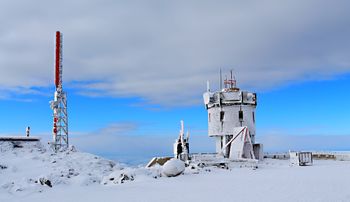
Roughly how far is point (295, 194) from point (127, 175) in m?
11.5

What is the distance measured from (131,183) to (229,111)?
19966mm

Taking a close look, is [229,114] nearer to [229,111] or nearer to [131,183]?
[229,111]

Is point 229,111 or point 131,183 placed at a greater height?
point 229,111

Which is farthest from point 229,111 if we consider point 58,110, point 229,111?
point 58,110

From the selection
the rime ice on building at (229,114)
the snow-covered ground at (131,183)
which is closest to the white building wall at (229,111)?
the rime ice on building at (229,114)

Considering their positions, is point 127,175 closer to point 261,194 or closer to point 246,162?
point 261,194

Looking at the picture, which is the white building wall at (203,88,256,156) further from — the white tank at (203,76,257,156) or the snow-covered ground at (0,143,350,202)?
the snow-covered ground at (0,143,350,202)

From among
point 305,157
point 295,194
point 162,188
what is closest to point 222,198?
point 295,194

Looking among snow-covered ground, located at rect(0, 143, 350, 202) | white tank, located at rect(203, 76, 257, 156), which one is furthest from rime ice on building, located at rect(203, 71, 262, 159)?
snow-covered ground, located at rect(0, 143, 350, 202)

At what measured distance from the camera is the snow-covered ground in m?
16.5

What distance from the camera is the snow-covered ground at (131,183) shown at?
16.5m

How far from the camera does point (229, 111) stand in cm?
3969

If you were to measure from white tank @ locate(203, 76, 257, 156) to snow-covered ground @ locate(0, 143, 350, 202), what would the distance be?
1148 centimetres

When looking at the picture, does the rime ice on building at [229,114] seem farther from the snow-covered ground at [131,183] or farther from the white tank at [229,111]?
the snow-covered ground at [131,183]
